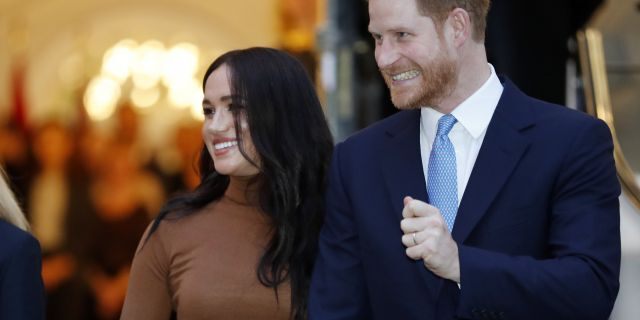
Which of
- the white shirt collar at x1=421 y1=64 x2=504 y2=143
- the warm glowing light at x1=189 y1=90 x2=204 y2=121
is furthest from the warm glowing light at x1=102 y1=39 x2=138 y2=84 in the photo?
the white shirt collar at x1=421 y1=64 x2=504 y2=143

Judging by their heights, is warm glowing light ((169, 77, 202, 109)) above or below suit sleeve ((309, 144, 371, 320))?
below

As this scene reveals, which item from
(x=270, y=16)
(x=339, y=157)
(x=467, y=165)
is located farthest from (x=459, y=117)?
(x=270, y=16)

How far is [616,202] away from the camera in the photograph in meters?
2.79

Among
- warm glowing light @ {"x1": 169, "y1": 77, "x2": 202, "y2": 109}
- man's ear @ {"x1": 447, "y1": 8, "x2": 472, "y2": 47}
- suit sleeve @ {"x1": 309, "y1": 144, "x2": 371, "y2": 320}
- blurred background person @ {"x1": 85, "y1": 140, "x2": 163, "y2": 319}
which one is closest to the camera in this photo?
man's ear @ {"x1": 447, "y1": 8, "x2": 472, "y2": 47}

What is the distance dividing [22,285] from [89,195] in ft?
30.2

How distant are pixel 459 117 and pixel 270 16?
49.3 ft

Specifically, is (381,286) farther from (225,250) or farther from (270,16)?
(270,16)

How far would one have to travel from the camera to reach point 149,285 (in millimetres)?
3559

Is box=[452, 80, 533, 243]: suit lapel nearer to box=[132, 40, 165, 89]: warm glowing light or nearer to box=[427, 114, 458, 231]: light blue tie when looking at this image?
box=[427, 114, 458, 231]: light blue tie

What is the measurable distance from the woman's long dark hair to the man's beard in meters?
0.75

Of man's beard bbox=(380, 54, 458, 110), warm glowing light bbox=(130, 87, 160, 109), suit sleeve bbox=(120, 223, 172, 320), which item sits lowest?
warm glowing light bbox=(130, 87, 160, 109)

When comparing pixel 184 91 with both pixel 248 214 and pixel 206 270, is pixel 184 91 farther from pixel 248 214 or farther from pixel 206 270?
pixel 206 270

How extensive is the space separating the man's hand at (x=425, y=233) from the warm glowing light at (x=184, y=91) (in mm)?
15353

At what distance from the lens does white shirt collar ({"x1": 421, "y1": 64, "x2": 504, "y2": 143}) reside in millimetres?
2947
